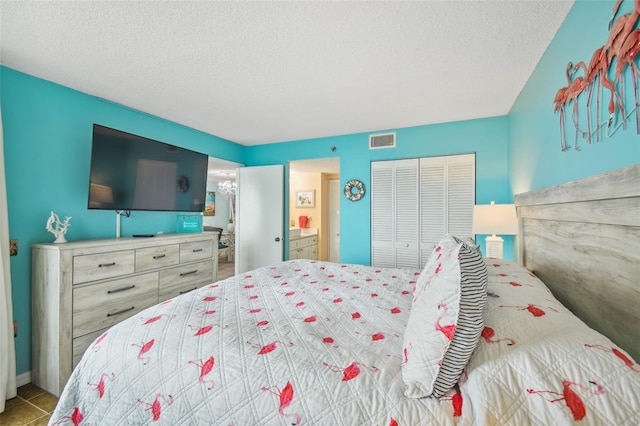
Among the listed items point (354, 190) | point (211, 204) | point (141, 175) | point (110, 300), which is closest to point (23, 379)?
point (110, 300)

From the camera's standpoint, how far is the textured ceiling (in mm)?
1498

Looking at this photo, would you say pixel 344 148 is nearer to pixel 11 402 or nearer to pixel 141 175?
pixel 141 175

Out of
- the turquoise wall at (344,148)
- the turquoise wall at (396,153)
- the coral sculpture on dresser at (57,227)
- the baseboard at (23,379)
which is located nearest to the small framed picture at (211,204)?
the turquoise wall at (396,153)

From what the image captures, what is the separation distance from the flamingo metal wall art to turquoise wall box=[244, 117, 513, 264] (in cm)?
198

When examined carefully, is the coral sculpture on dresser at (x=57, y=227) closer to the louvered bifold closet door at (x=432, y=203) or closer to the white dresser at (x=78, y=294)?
the white dresser at (x=78, y=294)

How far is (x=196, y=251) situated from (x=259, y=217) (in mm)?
1298

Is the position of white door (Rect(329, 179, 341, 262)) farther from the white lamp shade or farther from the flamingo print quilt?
the flamingo print quilt

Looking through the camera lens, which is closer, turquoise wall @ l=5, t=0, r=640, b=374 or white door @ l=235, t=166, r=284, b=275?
turquoise wall @ l=5, t=0, r=640, b=374

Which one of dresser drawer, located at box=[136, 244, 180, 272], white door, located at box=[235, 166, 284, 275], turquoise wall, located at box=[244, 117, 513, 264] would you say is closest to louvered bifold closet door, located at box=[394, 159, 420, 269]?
turquoise wall, located at box=[244, 117, 513, 264]

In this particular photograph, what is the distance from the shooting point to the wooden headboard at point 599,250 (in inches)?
33.9

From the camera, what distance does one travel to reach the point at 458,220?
3305mm

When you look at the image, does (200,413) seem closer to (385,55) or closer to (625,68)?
(625,68)

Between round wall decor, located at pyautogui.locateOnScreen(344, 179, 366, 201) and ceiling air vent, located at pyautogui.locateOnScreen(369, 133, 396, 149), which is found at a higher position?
ceiling air vent, located at pyautogui.locateOnScreen(369, 133, 396, 149)

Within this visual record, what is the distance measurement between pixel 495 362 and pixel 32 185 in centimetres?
322
